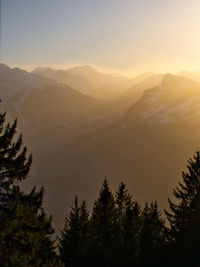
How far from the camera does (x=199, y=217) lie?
83.0 ft

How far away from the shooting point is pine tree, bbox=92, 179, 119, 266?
1062 inches

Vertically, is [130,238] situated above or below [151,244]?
below

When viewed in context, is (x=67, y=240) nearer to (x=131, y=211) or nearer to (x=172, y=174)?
(x=131, y=211)

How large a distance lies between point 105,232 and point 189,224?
7432mm

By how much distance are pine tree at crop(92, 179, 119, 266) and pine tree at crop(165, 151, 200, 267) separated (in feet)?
17.1

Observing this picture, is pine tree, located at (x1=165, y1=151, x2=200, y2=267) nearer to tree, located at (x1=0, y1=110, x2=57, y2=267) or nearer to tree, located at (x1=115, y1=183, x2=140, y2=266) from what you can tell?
tree, located at (x1=115, y1=183, x2=140, y2=266)

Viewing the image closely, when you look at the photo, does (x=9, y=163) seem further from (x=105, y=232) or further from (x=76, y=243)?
(x=105, y=232)

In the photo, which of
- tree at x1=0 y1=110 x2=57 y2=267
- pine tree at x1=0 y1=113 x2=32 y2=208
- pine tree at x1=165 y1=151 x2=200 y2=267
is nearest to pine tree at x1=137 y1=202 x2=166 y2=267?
A: pine tree at x1=165 y1=151 x2=200 y2=267

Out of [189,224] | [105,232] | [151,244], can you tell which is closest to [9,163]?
[105,232]

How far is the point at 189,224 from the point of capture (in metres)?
25.6

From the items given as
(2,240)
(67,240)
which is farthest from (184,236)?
(2,240)

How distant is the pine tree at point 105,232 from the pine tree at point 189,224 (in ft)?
17.1

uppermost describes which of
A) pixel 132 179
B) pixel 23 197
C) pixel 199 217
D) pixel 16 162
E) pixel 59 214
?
pixel 132 179

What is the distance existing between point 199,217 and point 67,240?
1178 centimetres
